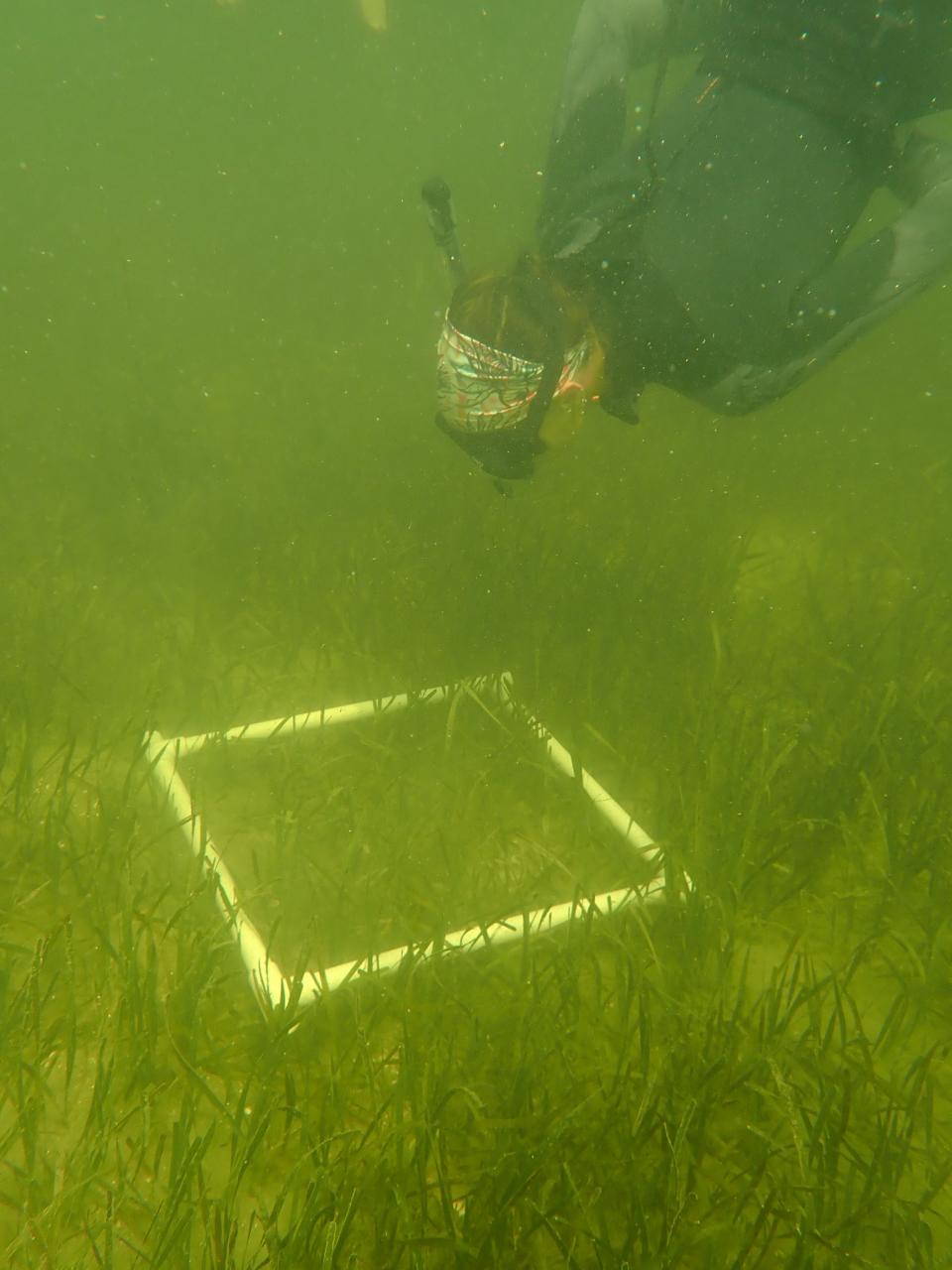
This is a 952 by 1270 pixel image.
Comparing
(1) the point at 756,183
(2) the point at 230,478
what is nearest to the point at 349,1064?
(1) the point at 756,183

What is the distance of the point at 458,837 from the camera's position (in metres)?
3.15

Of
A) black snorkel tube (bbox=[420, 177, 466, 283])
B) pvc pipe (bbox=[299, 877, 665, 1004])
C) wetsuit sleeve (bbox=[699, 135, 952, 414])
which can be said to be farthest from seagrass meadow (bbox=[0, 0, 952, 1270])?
wetsuit sleeve (bbox=[699, 135, 952, 414])

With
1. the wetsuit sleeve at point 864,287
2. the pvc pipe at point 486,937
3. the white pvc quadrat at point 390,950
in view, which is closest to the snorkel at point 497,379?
the wetsuit sleeve at point 864,287

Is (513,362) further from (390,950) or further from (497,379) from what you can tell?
(390,950)

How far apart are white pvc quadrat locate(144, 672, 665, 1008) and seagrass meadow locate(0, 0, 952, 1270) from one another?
0.07 m

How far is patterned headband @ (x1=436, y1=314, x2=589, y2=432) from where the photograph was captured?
3008 millimetres

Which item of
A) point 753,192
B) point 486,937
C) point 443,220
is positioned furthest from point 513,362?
point 486,937

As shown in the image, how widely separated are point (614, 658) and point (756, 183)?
2.31 m

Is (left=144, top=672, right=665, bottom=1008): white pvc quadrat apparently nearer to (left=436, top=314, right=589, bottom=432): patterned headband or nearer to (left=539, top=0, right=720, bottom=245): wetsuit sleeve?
(left=436, top=314, right=589, bottom=432): patterned headband

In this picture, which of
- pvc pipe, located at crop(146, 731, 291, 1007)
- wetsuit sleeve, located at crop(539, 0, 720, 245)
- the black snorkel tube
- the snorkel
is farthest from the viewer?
wetsuit sleeve, located at crop(539, 0, 720, 245)

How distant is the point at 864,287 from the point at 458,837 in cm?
294

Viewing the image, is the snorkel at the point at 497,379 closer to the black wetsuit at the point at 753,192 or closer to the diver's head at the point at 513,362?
the diver's head at the point at 513,362

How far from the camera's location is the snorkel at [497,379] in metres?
2.97

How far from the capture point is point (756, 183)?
339cm
